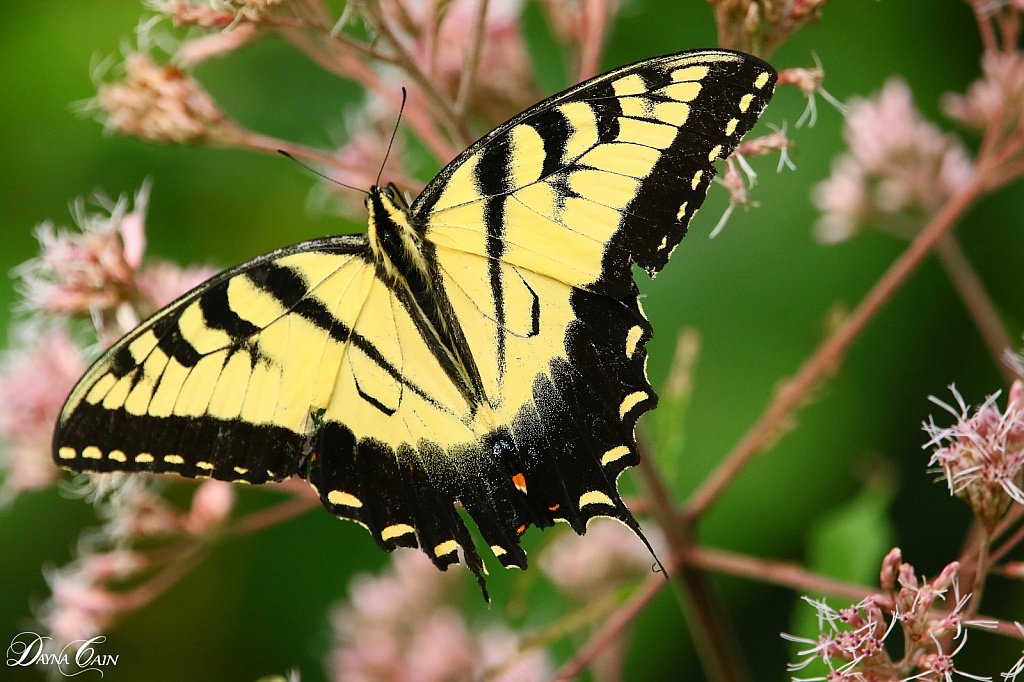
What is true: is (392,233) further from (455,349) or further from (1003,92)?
(1003,92)

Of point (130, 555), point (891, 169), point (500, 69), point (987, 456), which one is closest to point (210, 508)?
point (130, 555)

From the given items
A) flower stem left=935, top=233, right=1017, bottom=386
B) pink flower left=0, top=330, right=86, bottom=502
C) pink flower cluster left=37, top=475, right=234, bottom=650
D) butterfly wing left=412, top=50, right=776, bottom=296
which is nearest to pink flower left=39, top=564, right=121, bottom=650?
pink flower cluster left=37, top=475, right=234, bottom=650

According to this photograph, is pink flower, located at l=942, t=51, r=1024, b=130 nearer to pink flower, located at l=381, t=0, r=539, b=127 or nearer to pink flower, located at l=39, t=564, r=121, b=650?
pink flower, located at l=381, t=0, r=539, b=127

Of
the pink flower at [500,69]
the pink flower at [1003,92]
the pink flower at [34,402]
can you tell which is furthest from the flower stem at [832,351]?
the pink flower at [34,402]

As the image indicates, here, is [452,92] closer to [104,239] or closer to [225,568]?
[104,239]

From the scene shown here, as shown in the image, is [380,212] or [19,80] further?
[19,80]

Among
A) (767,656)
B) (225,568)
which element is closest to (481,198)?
(767,656)
